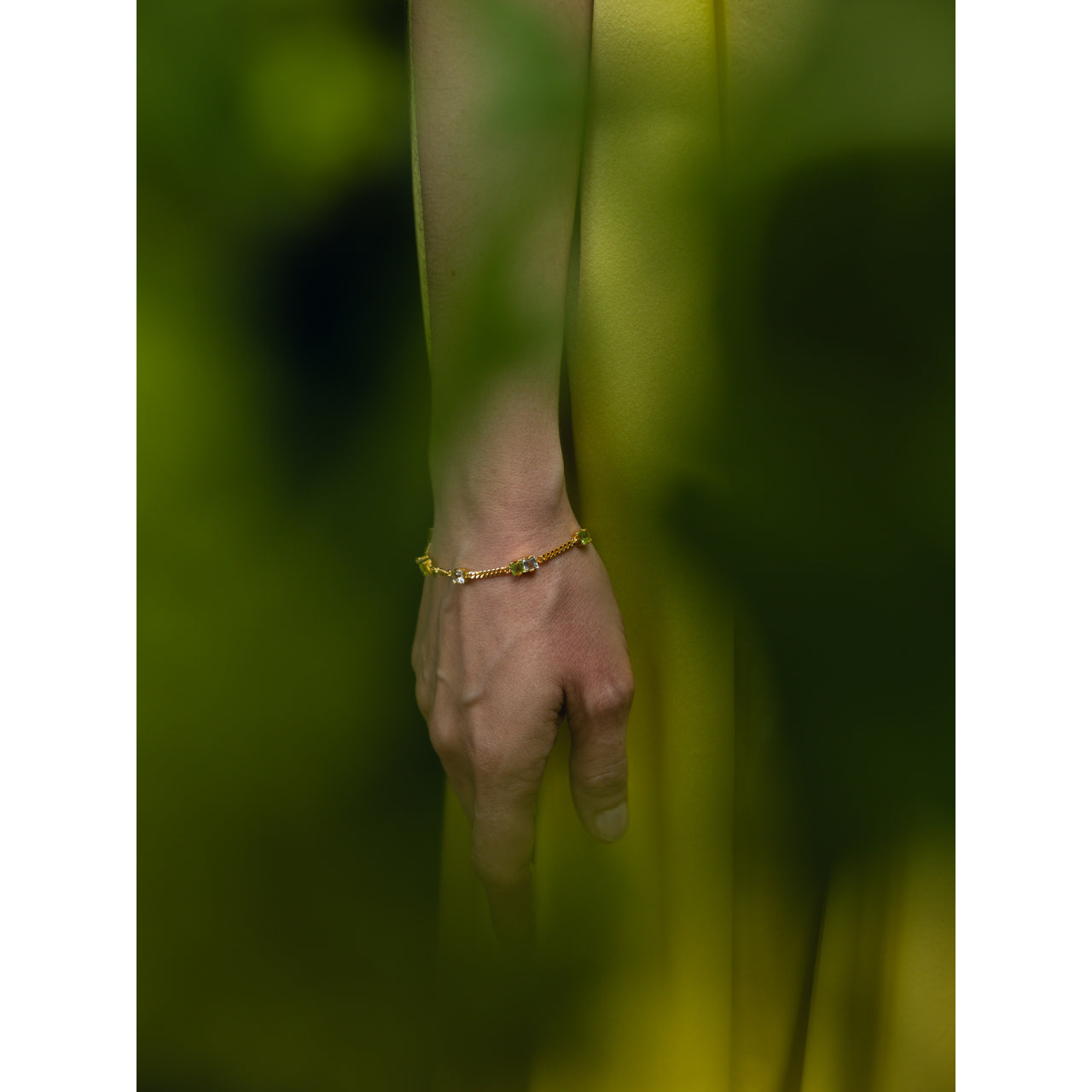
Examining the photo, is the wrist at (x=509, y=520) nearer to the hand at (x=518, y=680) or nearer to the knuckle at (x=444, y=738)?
the hand at (x=518, y=680)

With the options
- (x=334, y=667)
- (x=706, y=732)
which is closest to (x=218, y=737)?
(x=334, y=667)

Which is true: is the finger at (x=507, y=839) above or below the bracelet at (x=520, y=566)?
below

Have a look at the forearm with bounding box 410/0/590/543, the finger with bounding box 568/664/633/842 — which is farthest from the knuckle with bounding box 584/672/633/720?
the forearm with bounding box 410/0/590/543

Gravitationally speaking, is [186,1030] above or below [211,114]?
below

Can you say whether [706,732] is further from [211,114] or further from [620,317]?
[211,114]

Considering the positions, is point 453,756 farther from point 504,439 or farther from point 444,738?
point 504,439

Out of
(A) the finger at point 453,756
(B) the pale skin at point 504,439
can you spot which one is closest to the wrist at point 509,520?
(B) the pale skin at point 504,439
